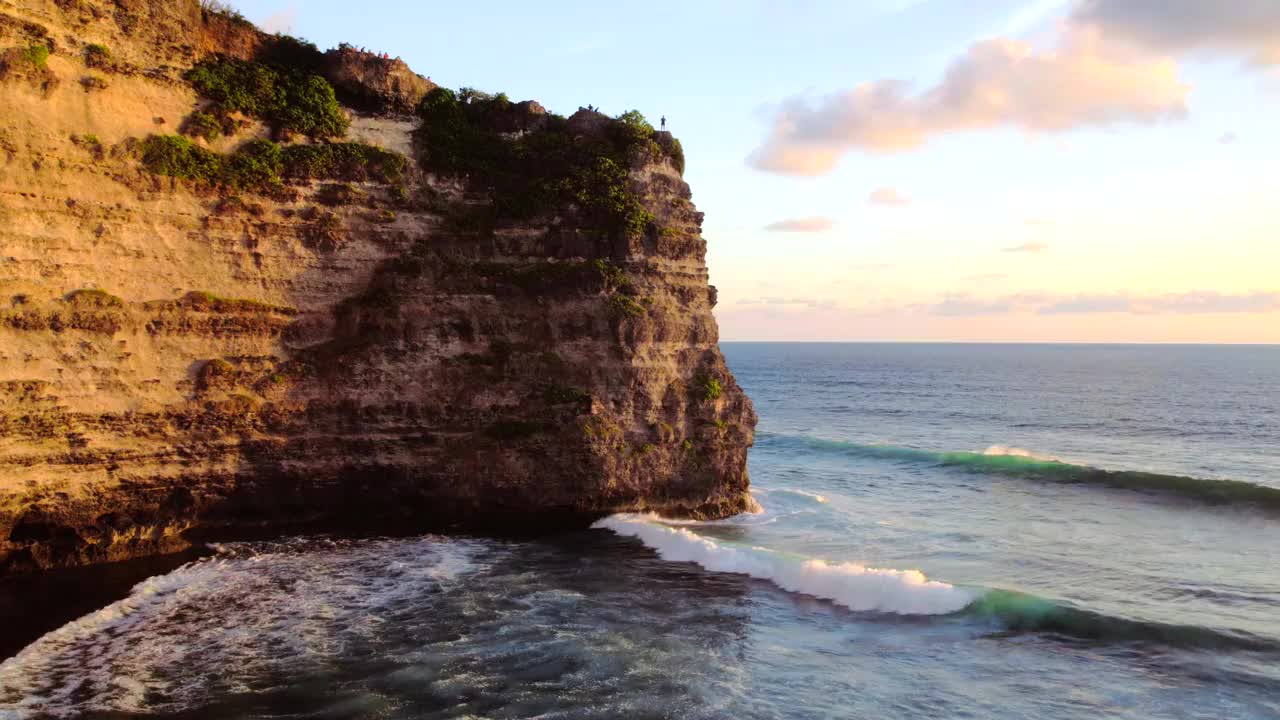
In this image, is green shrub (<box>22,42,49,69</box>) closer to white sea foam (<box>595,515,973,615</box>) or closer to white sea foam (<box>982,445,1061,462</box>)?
white sea foam (<box>595,515,973,615</box>)

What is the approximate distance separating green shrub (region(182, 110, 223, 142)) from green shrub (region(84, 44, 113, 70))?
2094 mm

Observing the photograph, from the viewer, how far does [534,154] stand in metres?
24.9

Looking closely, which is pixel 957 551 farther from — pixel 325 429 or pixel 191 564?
pixel 191 564

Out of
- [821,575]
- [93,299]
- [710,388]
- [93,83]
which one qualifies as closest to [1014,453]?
[710,388]

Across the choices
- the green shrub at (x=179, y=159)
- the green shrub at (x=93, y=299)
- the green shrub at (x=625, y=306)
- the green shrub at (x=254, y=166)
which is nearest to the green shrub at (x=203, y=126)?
the green shrub at (x=179, y=159)

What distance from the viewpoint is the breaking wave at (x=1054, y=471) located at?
30.4 metres

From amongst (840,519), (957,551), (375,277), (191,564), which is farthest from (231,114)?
(957,551)

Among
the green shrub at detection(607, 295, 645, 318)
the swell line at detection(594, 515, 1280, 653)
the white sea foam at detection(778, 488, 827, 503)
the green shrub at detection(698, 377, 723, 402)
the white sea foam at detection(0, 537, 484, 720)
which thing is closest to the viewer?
the white sea foam at detection(0, 537, 484, 720)

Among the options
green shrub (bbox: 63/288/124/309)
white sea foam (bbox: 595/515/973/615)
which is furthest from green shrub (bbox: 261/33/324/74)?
white sea foam (bbox: 595/515/973/615)

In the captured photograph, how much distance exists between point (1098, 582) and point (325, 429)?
20.8 meters

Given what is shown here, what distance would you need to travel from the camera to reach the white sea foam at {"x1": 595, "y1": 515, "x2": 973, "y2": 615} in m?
18.0

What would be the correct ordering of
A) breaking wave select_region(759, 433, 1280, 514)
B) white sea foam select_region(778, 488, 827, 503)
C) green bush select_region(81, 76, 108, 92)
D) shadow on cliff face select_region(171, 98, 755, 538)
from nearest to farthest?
green bush select_region(81, 76, 108, 92)
shadow on cliff face select_region(171, 98, 755, 538)
white sea foam select_region(778, 488, 827, 503)
breaking wave select_region(759, 433, 1280, 514)

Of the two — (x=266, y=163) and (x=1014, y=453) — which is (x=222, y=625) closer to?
(x=266, y=163)

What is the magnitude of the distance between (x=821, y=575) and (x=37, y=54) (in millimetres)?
22297
